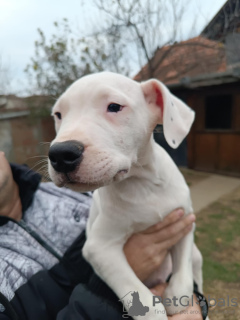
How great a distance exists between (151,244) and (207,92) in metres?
7.43

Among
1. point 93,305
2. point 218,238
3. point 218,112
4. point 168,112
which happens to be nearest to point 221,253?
point 218,238

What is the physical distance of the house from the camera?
734cm

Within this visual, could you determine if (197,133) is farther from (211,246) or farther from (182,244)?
(182,244)

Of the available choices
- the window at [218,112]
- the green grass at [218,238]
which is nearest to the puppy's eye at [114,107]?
the green grass at [218,238]

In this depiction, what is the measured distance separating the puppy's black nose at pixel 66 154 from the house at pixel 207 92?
21.6 feet

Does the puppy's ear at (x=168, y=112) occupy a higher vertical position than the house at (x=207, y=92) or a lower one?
higher

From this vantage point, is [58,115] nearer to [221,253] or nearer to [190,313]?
[190,313]

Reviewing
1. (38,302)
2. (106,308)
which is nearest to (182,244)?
(106,308)

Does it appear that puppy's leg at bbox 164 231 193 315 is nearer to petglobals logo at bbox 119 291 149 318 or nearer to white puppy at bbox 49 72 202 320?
white puppy at bbox 49 72 202 320

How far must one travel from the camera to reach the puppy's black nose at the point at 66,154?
1125 millimetres

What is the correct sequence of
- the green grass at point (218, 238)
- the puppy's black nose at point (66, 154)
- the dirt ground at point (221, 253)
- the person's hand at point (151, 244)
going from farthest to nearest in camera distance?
1. the green grass at point (218, 238)
2. the dirt ground at point (221, 253)
3. the person's hand at point (151, 244)
4. the puppy's black nose at point (66, 154)

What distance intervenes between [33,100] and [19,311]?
9356mm

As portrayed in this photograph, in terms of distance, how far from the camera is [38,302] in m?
1.52

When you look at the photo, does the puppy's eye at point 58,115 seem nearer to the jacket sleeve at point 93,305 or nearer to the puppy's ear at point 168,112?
the puppy's ear at point 168,112
